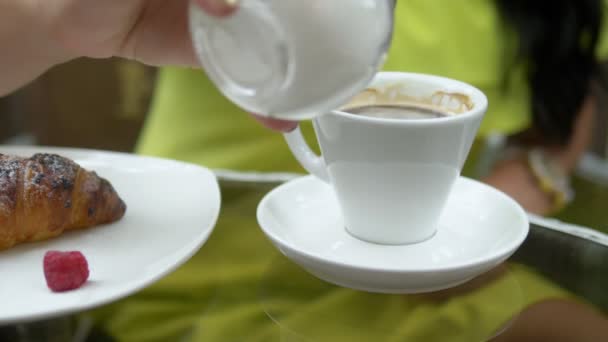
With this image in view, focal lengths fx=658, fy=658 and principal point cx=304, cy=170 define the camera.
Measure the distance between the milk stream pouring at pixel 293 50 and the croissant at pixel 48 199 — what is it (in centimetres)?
21

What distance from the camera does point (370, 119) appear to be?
0.46 metres

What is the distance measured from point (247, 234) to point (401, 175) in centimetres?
18

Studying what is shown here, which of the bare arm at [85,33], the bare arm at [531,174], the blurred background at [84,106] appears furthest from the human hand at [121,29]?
the blurred background at [84,106]

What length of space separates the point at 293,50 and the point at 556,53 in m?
0.76

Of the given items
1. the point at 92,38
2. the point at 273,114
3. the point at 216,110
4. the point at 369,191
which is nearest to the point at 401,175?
the point at 369,191

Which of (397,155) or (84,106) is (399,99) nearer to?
(397,155)

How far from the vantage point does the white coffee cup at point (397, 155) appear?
466 millimetres

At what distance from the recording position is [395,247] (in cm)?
52

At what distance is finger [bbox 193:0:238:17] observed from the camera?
1.09 feet

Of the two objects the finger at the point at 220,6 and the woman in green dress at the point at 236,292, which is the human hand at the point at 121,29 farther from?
the finger at the point at 220,6

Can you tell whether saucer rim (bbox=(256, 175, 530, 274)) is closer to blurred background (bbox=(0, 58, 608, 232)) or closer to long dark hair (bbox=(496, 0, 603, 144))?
long dark hair (bbox=(496, 0, 603, 144))

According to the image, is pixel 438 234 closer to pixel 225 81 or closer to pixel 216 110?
pixel 225 81

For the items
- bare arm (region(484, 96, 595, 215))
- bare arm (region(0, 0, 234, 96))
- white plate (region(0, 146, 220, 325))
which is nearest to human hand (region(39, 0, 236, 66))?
bare arm (region(0, 0, 234, 96))

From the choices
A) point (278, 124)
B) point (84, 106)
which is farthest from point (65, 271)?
point (84, 106)
